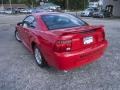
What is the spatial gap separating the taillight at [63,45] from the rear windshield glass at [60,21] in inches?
40.7

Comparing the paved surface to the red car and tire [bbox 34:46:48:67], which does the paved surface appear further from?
the red car

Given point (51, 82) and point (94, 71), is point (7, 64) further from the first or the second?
point (94, 71)

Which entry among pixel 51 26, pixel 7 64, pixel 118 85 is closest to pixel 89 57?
pixel 118 85

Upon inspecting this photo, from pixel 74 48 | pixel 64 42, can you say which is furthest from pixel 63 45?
pixel 74 48

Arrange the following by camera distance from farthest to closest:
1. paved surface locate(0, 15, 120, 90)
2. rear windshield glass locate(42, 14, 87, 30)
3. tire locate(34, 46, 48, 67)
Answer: rear windshield glass locate(42, 14, 87, 30) < tire locate(34, 46, 48, 67) < paved surface locate(0, 15, 120, 90)

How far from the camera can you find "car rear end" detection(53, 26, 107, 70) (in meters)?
5.07

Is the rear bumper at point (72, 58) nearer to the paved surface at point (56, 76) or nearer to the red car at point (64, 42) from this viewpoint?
the red car at point (64, 42)

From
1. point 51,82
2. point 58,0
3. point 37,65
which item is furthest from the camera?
point 58,0

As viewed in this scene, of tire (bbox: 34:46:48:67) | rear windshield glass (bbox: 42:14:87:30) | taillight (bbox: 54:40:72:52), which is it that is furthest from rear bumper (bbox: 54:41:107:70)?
rear windshield glass (bbox: 42:14:87:30)

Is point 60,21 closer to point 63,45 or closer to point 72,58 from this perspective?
point 63,45

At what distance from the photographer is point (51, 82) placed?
17.3 ft

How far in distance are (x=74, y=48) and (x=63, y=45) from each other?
10.9 inches

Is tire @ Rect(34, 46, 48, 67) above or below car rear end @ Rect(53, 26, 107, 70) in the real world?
below

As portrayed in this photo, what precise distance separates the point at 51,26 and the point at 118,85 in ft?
7.55
